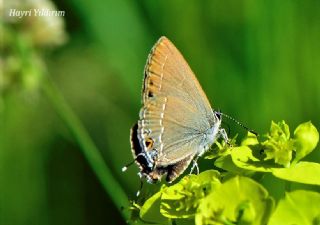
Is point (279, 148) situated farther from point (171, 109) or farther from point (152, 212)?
point (171, 109)

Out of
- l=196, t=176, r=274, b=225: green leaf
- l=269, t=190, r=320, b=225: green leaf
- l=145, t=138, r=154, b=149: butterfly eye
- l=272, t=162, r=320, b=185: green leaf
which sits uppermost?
l=145, t=138, r=154, b=149: butterfly eye

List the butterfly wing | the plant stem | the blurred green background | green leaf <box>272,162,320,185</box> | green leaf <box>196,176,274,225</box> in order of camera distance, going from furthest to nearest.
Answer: the blurred green background, the plant stem, the butterfly wing, green leaf <box>272,162,320,185</box>, green leaf <box>196,176,274,225</box>

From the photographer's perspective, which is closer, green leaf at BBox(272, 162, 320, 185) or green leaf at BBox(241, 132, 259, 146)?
green leaf at BBox(272, 162, 320, 185)

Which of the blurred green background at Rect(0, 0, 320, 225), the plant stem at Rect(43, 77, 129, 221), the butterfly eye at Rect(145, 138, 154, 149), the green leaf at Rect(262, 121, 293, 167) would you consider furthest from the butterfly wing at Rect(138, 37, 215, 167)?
the blurred green background at Rect(0, 0, 320, 225)

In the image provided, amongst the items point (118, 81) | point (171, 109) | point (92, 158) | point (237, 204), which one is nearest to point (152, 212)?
point (237, 204)

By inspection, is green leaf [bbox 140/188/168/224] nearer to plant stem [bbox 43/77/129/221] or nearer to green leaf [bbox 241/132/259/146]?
green leaf [bbox 241/132/259/146]

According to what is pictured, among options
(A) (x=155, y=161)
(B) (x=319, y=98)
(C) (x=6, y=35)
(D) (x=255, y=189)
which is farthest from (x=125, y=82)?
(D) (x=255, y=189)
